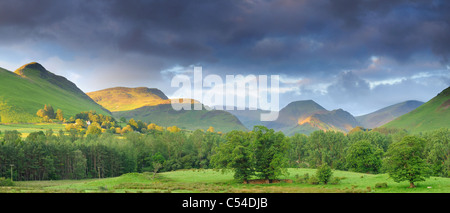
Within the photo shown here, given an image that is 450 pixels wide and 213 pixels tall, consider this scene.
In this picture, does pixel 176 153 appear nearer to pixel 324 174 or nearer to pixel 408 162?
pixel 324 174

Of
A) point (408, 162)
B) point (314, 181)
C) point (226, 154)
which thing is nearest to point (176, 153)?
point (226, 154)

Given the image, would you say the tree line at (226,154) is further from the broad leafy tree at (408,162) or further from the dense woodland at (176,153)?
the broad leafy tree at (408,162)

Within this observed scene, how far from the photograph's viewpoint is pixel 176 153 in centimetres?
15950

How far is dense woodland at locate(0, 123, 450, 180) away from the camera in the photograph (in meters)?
95.9

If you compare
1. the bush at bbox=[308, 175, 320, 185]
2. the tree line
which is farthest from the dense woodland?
the bush at bbox=[308, 175, 320, 185]

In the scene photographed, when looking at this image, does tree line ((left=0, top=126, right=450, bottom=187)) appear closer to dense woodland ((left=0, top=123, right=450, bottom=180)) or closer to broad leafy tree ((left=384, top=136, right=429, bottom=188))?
dense woodland ((left=0, top=123, right=450, bottom=180))

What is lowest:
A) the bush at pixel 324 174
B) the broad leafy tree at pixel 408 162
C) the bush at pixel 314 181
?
the bush at pixel 314 181

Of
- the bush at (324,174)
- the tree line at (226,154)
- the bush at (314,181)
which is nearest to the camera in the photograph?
the bush at (324,174)

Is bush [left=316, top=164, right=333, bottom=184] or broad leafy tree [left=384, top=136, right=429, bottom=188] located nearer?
broad leafy tree [left=384, top=136, right=429, bottom=188]

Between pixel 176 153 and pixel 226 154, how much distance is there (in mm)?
77489

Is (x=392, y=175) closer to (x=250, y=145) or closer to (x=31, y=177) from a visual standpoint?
(x=250, y=145)

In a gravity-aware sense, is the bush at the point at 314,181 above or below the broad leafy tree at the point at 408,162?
below

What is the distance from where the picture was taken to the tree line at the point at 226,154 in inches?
3383

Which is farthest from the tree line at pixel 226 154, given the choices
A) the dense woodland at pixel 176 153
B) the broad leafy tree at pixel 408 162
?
the broad leafy tree at pixel 408 162
